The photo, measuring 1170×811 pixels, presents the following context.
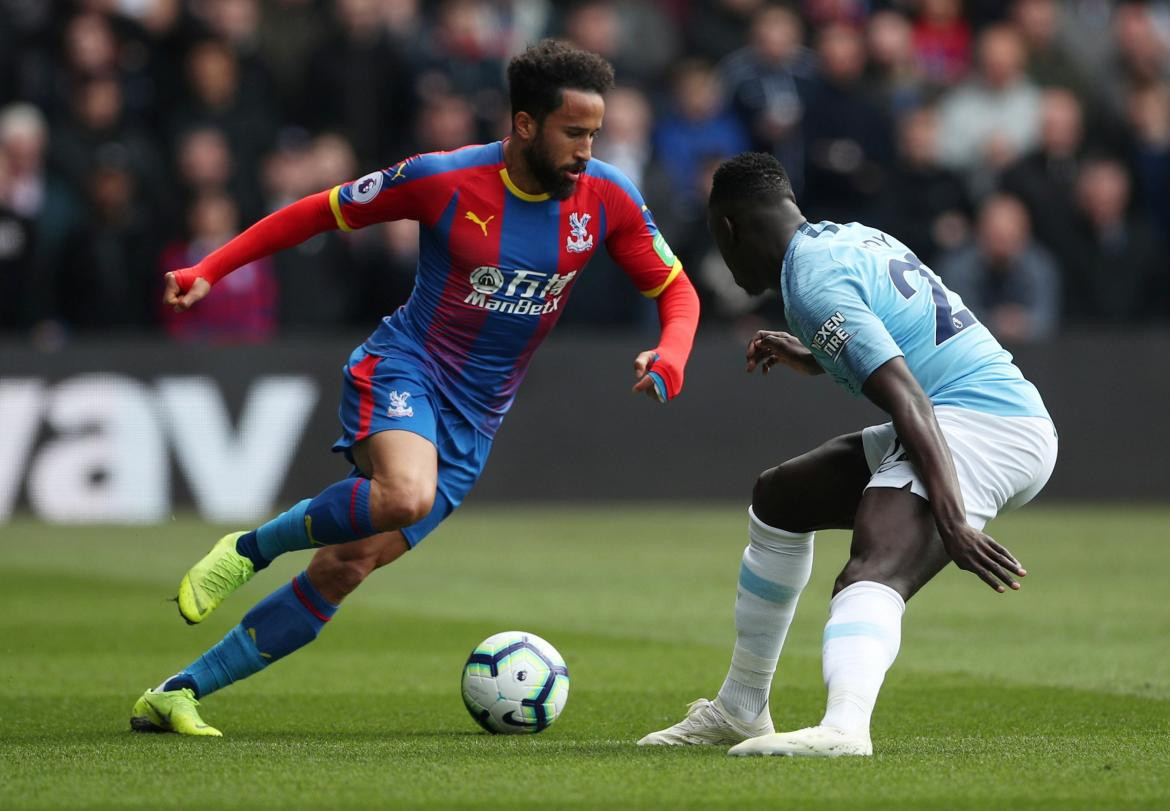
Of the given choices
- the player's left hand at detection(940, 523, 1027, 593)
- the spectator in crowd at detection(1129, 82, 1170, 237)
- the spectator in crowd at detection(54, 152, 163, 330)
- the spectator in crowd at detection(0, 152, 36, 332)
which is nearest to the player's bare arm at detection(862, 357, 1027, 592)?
A: the player's left hand at detection(940, 523, 1027, 593)

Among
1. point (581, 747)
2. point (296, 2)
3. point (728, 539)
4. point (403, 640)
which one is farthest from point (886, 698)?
point (296, 2)

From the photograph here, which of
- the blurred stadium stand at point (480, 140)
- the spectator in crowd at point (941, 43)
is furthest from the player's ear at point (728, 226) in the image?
the spectator in crowd at point (941, 43)

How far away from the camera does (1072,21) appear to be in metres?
18.8

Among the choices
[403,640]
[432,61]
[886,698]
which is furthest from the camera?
[432,61]

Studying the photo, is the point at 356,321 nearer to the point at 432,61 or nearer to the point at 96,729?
the point at 432,61

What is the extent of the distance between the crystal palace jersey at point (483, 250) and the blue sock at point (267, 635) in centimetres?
88

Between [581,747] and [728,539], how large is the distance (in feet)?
26.1

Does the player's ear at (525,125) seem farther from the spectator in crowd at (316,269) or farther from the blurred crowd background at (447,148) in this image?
the spectator in crowd at (316,269)

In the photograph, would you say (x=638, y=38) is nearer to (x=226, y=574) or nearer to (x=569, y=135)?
(x=569, y=135)

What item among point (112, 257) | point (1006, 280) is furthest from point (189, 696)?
point (1006, 280)

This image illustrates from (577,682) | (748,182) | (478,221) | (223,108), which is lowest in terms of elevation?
(577,682)

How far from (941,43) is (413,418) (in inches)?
494

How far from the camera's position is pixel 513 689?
6352 millimetres

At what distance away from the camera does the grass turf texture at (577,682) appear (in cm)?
508
